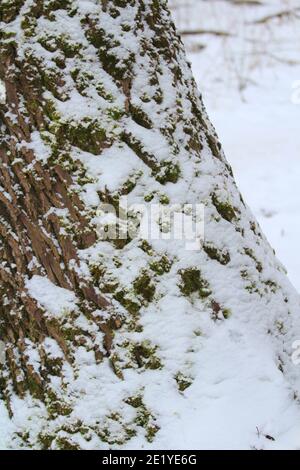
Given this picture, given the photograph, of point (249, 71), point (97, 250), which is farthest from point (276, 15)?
point (97, 250)

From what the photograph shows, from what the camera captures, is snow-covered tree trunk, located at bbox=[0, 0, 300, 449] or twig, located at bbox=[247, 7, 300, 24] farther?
twig, located at bbox=[247, 7, 300, 24]

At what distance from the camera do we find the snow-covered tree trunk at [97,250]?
66.8 inches

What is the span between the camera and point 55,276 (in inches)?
68.5

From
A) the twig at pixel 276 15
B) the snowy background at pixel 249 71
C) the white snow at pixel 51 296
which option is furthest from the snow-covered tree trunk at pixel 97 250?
the twig at pixel 276 15

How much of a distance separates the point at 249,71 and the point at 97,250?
5.64 meters

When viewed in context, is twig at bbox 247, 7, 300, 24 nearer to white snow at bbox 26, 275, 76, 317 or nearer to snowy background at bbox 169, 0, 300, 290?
snowy background at bbox 169, 0, 300, 290

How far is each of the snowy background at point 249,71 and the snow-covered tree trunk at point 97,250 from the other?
129 inches

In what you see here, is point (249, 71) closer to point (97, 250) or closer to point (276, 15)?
point (276, 15)

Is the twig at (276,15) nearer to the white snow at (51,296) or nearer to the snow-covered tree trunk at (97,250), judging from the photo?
the snow-covered tree trunk at (97,250)

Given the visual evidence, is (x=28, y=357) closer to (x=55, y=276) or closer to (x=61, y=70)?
(x=55, y=276)

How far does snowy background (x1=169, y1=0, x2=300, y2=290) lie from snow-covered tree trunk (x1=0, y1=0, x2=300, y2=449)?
3.27m

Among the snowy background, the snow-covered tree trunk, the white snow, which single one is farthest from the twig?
the white snow

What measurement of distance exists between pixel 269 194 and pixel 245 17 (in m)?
3.36

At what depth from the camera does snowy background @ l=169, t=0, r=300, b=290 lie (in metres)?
5.44
